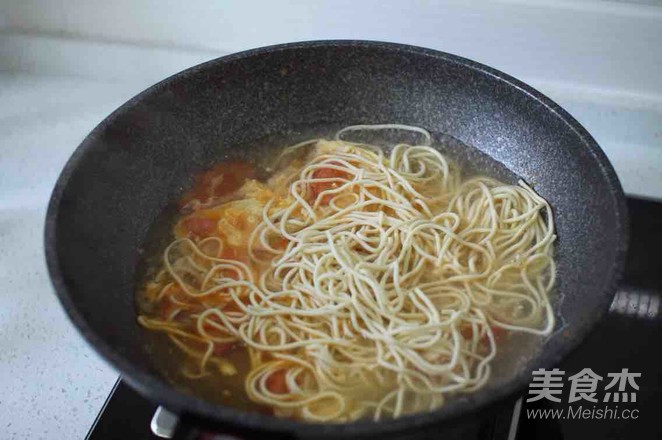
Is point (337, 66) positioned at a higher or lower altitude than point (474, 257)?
higher

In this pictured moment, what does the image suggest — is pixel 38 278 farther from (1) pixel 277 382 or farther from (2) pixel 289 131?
(1) pixel 277 382

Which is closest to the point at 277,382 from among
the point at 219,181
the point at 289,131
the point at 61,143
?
the point at 219,181

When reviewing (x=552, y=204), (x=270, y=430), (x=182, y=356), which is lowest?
(x=182, y=356)

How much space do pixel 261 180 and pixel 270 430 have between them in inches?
26.0

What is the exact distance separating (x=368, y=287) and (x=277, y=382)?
211 millimetres

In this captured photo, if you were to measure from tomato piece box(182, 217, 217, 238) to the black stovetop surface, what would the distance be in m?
0.29

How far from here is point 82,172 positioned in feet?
3.85

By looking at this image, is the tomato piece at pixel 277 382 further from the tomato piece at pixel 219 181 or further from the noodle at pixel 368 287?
the tomato piece at pixel 219 181

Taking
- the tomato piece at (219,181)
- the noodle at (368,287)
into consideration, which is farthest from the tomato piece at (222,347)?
the tomato piece at (219,181)

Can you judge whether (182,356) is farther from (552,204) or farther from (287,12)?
(287,12)

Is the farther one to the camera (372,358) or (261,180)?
(261,180)

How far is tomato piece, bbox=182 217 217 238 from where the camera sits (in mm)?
1304

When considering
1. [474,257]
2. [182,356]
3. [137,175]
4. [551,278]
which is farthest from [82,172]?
[551,278]

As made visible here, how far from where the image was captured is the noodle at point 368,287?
3.54 feet
